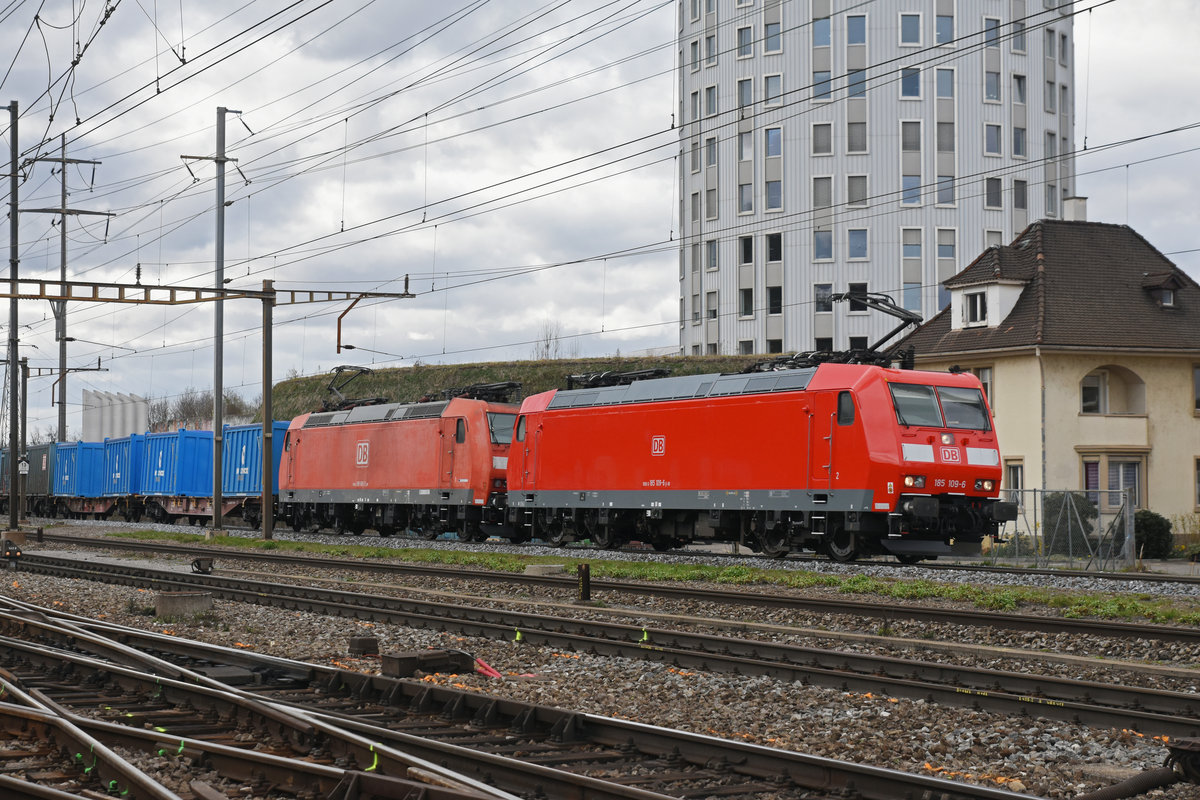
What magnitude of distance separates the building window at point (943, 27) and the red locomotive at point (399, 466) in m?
38.5

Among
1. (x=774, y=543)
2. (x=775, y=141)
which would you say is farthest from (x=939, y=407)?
(x=775, y=141)

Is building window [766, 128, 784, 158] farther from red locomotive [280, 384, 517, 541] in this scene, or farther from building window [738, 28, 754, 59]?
red locomotive [280, 384, 517, 541]

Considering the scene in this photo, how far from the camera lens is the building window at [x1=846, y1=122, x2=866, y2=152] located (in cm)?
6347

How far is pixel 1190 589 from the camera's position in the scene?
61.6 ft

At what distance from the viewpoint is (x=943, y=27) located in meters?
63.0

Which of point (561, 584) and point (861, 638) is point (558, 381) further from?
point (861, 638)

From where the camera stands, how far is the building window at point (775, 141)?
64500mm

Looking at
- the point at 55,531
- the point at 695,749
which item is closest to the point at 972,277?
the point at 55,531

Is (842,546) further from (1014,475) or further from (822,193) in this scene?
(822,193)

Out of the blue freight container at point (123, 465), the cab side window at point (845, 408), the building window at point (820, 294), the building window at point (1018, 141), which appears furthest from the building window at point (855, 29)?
the cab side window at point (845, 408)

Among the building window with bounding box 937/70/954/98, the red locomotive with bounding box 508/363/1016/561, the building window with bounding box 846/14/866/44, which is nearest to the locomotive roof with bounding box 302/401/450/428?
the red locomotive with bounding box 508/363/1016/561

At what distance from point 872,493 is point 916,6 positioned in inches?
1869

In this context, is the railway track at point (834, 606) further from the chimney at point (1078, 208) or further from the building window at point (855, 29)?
the building window at point (855, 29)

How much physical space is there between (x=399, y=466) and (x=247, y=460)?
11.5 metres
